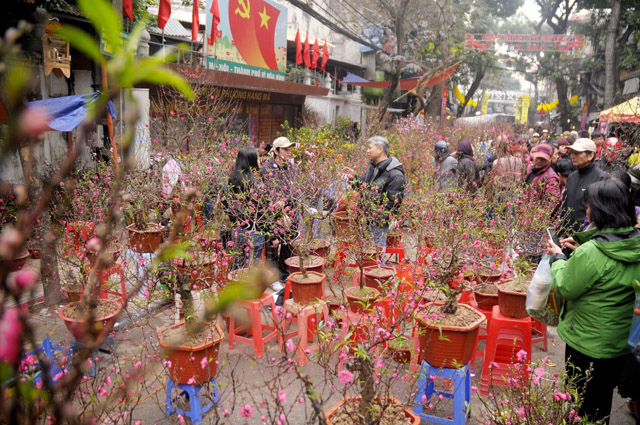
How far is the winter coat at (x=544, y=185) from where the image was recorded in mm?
5141

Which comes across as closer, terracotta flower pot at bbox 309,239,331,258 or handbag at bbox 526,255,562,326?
handbag at bbox 526,255,562,326

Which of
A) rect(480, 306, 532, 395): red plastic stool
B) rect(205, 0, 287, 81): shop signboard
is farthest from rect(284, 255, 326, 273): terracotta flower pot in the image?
rect(205, 0, 287, 81): shop signboard

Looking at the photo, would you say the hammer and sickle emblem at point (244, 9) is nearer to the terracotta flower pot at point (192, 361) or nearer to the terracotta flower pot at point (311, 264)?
the terracotta flower pot at point (311, 264)

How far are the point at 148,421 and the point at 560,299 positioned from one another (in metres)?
2.74

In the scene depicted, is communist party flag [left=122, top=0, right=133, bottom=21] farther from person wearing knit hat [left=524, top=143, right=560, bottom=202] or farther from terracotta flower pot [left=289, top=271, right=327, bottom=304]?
person wearing knit hat [left=524, top=143, right=560, bottom=202]

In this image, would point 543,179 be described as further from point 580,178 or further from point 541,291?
point 541,291

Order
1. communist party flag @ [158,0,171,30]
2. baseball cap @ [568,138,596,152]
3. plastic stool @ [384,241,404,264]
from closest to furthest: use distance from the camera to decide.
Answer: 1. baseball cap @ [568,138,596,152]
2. plastic stool @ [384,241,404,264]
3. communist party flag @ [158,0,171,30]

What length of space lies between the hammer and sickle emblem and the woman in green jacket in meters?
11.6

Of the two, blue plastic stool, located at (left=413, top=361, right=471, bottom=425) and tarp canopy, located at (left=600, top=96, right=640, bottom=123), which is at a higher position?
tarp canopy, located at (left=600, top=96, right=640, bottom=123)

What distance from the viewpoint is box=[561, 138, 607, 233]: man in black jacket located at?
14.8ft

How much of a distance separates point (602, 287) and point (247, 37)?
12266 mm

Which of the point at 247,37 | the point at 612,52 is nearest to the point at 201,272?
the point at 247,37

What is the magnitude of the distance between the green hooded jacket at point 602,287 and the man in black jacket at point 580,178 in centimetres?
198

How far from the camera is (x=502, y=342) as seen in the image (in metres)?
3.92
